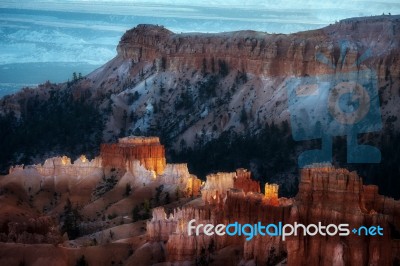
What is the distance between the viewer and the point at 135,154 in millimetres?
81812

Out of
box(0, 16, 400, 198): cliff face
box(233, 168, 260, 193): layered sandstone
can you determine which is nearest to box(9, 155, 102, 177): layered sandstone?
box(0, 16, 400, 198): cliff face

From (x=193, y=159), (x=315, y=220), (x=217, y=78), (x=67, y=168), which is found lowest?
(x=193, y=159)

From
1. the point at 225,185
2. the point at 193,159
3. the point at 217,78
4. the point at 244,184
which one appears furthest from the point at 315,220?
the point at 217,78

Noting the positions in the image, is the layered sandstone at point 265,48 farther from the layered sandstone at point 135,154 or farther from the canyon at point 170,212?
the canyon at point 170,212

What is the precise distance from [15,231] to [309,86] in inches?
2153

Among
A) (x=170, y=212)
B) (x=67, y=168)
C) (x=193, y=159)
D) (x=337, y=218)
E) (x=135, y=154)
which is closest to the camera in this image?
(x=337, y=218)

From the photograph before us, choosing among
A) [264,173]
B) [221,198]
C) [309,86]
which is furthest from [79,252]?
[309,86]

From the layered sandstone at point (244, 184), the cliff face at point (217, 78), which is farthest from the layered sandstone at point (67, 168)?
the layered sandstone at point (244, 184)

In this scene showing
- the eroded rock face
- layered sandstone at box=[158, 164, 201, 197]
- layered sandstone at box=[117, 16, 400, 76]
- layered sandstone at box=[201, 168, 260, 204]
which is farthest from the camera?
→ layered sandstone at box=[117, 16, 400, 76]

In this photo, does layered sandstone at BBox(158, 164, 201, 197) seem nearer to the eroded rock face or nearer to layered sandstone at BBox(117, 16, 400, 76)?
the eroded rock face

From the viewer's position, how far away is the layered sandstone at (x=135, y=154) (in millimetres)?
81875

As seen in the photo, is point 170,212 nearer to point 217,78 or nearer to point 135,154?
point 135,154

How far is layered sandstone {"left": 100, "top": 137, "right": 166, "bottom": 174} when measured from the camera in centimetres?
8188

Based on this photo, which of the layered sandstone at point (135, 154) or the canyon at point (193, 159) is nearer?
the canyon at point (193, 159)
